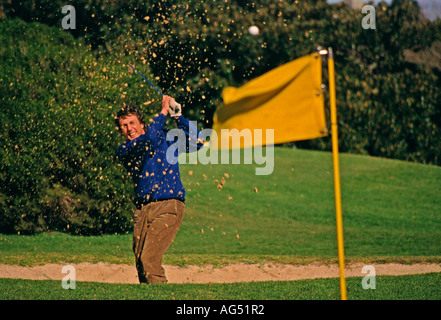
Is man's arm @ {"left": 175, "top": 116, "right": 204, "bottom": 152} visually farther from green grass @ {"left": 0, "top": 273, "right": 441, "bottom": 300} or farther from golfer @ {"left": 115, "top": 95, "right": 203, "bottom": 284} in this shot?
green grass @ {"left": 0, "top": 273, "right": 441, "bottom": 300}

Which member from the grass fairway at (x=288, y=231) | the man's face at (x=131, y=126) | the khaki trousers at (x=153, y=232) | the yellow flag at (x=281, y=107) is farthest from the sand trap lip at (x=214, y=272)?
the yellow flag at (x=281, y=107)

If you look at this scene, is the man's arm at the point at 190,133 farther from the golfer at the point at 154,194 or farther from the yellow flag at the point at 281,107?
the yellow flag at the point at 281,107

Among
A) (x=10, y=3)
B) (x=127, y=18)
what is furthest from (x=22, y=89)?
(x=10, y=3)

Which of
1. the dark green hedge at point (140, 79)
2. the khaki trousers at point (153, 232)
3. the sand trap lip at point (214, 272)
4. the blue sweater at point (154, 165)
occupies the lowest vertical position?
the sand trap lip at point (214, 272)

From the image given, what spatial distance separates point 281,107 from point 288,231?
6919 mm

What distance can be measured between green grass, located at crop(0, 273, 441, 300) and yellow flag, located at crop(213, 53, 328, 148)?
1.78 metres

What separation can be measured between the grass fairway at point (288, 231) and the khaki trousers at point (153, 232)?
0.21 m

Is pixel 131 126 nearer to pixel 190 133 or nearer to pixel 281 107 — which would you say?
pixel 190 133

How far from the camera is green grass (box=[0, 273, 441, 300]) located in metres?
5.96

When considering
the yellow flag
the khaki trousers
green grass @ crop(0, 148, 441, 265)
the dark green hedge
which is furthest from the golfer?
the dark green hedge

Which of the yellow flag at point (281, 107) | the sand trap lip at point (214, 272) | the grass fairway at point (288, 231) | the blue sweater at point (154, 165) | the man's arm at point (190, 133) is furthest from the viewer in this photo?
the sand trap lip at point (214, 272)

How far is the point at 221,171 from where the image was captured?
48.3 feet

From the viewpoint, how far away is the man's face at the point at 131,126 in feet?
20.5
